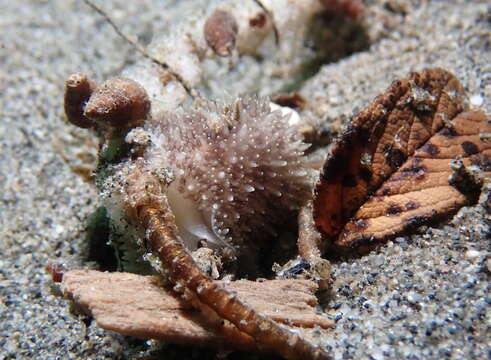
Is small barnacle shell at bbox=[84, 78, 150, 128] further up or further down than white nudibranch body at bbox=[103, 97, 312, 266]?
further up

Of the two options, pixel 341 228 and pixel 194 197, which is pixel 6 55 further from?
pixel 341 228

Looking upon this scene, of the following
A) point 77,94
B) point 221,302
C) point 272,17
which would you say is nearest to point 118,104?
point 77,94

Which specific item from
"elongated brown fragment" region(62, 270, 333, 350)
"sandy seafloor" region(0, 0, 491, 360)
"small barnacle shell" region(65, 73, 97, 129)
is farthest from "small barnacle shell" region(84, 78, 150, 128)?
"sandy seafloor" region(0, 0, 491, 360)

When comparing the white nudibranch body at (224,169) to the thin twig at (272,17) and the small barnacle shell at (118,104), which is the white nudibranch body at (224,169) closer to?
the small barnacle shell at (118,104)

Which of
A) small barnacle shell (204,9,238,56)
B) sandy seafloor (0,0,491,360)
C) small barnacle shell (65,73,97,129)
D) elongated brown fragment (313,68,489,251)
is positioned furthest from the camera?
small barnacle shell (204,9,238,56)

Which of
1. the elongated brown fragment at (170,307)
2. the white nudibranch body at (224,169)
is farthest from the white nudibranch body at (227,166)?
the elongated brown fragment at (170,307)

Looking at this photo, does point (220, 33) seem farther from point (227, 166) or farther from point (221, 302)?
point (221, 302)

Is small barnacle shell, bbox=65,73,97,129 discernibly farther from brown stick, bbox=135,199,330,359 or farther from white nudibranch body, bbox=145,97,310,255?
brown stick, bbox=135,199,330,359
